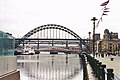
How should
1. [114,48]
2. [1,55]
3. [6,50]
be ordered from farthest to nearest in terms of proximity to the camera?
[114,48], [6,50], [1,55]

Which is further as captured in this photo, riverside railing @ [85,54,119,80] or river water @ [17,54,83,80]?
river water @ [17,54,83,80]

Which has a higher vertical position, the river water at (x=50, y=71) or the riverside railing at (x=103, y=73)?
the riverside railing at (x=103, y=73)

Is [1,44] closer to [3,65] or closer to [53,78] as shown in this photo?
[3,65]

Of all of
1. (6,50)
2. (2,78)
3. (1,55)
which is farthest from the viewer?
(6,50)

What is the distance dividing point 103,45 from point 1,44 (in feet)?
568

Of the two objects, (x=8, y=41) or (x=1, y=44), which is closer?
(x=1, y=44)

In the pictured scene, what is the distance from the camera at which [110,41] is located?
19250 centimetres

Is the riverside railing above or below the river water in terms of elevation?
above

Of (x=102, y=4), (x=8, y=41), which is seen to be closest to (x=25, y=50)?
(x=8, y=41)

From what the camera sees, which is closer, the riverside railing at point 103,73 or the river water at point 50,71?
the riverside railing at point 103,73

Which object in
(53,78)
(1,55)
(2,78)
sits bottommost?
(53,78)

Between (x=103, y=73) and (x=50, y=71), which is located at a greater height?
(x=103, y=73)

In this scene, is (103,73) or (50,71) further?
(50,71)

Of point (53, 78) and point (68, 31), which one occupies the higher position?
point (68, 31)
